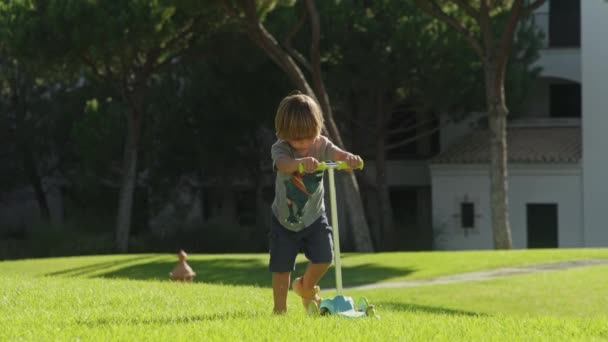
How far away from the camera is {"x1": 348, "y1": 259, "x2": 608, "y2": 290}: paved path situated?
18.5 metres

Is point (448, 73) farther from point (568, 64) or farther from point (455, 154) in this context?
point (568, 64)

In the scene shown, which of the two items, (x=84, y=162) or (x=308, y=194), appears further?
(x=84, y=162)

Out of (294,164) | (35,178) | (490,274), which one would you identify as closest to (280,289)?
(294,164)

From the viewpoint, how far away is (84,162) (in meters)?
37.0

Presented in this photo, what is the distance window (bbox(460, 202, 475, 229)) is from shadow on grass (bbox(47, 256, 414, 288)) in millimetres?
16004

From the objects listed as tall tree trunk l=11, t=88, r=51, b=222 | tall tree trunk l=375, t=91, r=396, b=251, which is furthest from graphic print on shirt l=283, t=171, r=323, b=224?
tall tree trunk l=11, t=88, r=51, b=222

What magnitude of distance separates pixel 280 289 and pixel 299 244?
384 millimetres

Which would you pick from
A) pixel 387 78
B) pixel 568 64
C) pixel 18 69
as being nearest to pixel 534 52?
pixel 568 64

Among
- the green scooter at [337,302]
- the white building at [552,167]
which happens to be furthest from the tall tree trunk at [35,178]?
the green scooter at [337,302]

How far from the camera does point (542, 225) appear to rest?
36906mm

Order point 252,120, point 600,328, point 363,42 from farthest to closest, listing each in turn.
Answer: point 252,120, point 363,42, point 600,328

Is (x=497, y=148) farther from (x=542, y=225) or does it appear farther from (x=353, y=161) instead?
(x=353, y=161)

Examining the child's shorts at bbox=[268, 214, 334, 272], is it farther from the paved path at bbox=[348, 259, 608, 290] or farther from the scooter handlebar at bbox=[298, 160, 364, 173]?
the paved path at bbox=[348, 259, 608, 290]

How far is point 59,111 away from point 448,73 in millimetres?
14242
